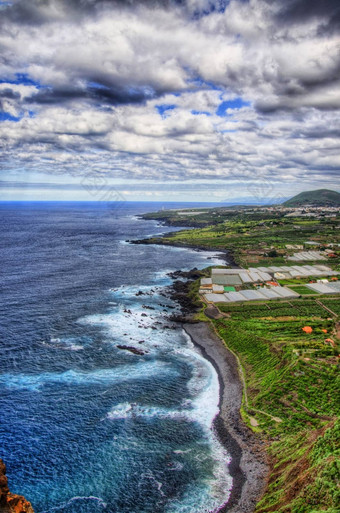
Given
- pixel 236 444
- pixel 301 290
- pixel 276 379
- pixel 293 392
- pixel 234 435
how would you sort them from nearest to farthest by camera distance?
pixel 236 444 → pixel 234 435 → pixel 293 392 → pixel 276 379 → pixel 301 290

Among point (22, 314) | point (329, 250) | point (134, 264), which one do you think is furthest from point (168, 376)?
point (329, 250)

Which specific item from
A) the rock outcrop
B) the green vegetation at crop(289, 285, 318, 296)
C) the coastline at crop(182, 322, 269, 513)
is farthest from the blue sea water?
the green vegetation at crop(289, 285, 318, 296)

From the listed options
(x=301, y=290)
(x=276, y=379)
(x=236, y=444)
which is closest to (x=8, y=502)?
(x=236, y=444)

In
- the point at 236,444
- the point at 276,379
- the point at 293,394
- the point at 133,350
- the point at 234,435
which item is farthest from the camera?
the point at 133,350

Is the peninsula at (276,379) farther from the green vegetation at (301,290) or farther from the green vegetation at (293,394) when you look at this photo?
the green vegetation at (301,290)

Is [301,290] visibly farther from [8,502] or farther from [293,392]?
[8,502]

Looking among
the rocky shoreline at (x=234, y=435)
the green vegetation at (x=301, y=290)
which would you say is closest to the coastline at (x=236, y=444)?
the rocky shoreline at (x=234, y=435)
